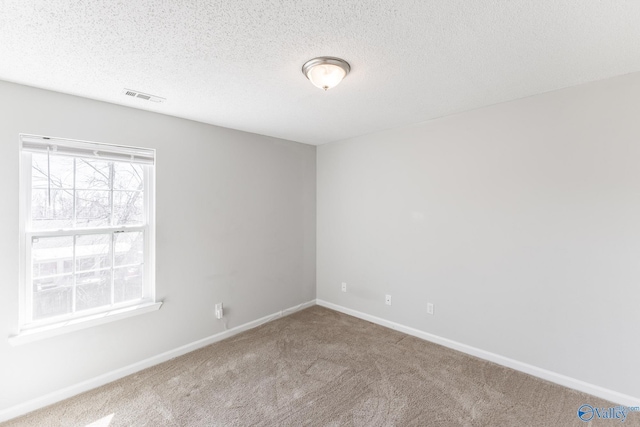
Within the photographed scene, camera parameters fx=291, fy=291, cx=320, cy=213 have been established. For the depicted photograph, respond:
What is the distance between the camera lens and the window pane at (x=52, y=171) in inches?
86.0

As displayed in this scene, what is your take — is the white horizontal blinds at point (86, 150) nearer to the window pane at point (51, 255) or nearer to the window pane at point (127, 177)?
the window pane at point (127, 177)

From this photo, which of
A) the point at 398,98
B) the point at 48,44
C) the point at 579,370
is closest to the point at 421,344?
the point at 579,370

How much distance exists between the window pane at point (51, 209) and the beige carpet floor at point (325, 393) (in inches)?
52.8

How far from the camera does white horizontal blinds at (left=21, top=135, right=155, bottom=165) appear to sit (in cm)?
214

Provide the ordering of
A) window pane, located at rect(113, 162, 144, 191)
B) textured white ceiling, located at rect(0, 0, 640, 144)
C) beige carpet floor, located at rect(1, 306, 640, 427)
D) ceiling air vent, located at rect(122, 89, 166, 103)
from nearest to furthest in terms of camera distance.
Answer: textured white ceiling, located at rect(0, 0, 640, 144)
beige carpet floor, located at rect(1, 306, 640, 427)
ceiling air vent, located at rect(122, 89, 166, 103)
window pane, located at rect(113, 162, 144, 191)

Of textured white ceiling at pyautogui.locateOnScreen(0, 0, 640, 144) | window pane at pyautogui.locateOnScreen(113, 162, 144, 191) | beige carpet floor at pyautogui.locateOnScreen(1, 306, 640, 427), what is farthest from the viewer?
window pane at pyautogui.locateOnScreen(113, 162, 144, 191)

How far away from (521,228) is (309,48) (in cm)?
227

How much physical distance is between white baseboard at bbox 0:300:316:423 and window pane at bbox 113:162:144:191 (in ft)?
5.18

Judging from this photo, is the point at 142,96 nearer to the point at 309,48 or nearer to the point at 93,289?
the point at 309,48

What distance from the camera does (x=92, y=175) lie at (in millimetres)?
2438

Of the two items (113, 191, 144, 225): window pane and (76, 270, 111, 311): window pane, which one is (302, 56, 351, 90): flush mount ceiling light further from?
(76, 270, 111, 311): window pane

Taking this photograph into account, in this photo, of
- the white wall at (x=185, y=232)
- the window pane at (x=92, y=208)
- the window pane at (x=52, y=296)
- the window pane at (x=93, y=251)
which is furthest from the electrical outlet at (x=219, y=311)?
the window pane at (x=92, y=208)

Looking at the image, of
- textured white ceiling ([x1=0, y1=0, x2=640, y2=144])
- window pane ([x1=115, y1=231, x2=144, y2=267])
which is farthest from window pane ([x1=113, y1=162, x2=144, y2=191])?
textured white ceiling ([x1=0, y1=0, x2=640, y2=144])

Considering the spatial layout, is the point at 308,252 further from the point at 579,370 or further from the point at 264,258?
the point at 579,370
